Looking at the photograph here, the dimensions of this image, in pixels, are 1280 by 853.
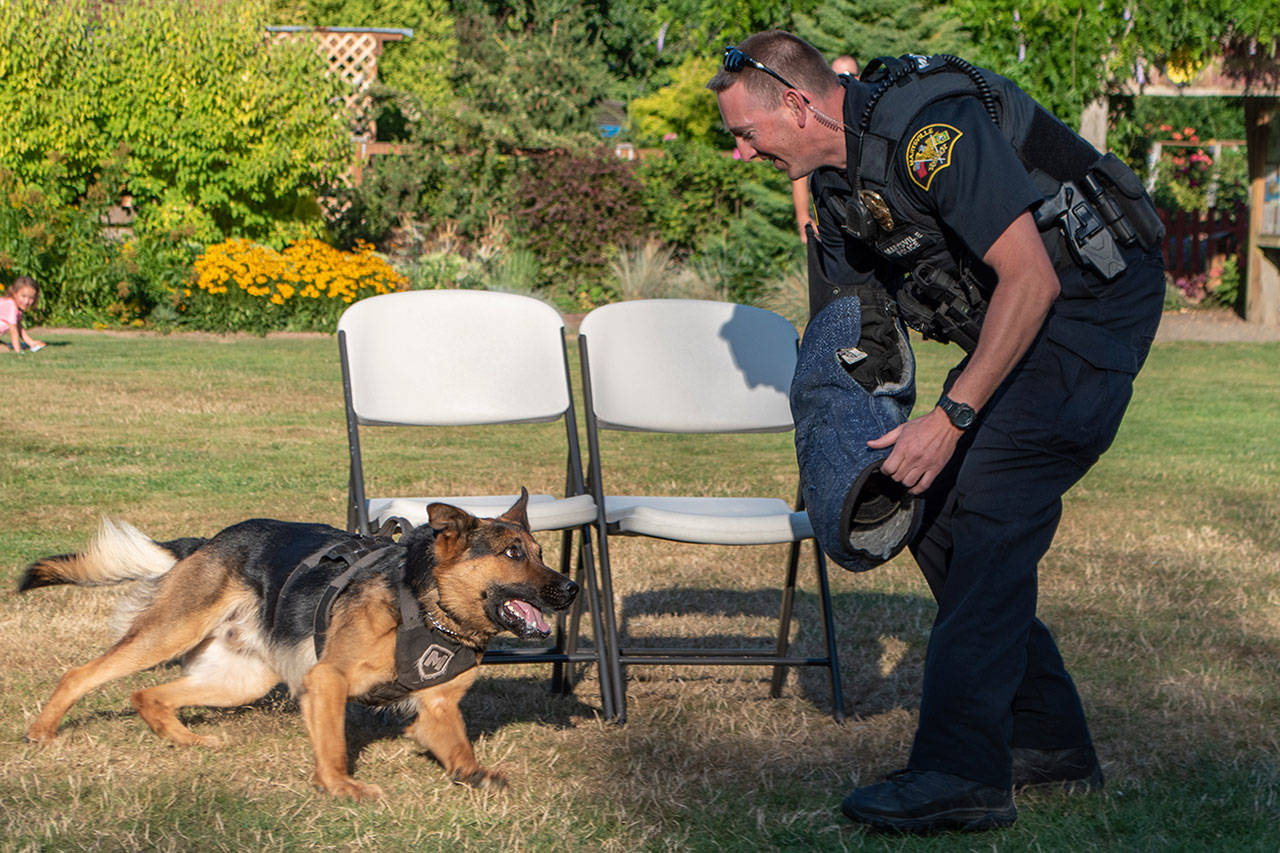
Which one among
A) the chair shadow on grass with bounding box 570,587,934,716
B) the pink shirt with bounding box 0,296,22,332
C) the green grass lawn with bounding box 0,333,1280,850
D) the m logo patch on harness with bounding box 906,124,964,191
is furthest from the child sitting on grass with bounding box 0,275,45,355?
the m logo patch on harness with bounding box 906,124,964,191

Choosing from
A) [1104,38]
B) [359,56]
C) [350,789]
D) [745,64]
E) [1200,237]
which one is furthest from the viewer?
[359,56]

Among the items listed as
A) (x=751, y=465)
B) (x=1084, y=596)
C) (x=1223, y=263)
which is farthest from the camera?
(x=1223, y=263)

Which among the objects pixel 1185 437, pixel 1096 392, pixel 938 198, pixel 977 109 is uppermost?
pixel 977 109

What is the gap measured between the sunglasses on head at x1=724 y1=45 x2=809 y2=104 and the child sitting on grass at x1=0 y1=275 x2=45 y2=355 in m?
11.1

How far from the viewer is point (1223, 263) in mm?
19672

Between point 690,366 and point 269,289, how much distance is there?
33.9ft

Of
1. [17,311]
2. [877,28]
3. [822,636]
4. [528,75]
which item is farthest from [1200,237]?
[822,636]

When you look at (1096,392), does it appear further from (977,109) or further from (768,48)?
(768,48)

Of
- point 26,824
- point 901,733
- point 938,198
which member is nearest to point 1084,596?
point 901,733

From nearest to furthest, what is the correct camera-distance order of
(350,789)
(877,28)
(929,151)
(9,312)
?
(929,151) < (350,789) < (9,312) < (877,28)

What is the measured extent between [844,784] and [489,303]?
2365mm

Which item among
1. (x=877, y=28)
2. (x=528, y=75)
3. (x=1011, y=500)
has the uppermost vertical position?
(x=528, y=75)

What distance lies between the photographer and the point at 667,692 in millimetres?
4883

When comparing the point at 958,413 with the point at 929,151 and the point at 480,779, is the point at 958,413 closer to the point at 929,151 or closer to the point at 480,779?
the point at 929,151
